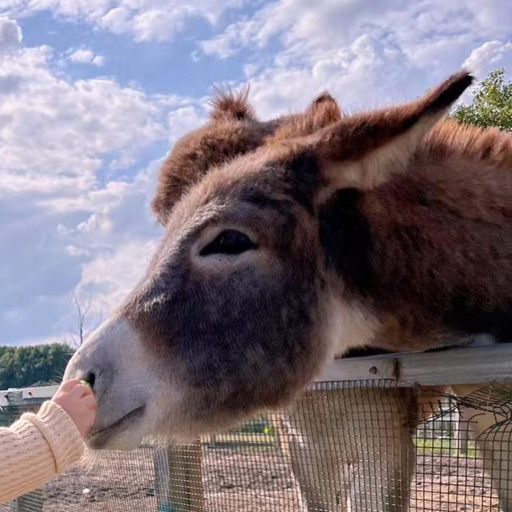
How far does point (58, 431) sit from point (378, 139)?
59.5 inches

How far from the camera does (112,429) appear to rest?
2662 millimetres

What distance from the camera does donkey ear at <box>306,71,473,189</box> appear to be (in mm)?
2689

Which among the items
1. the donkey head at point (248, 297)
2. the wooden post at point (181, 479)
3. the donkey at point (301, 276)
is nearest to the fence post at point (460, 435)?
the donkey at point (301, 276)

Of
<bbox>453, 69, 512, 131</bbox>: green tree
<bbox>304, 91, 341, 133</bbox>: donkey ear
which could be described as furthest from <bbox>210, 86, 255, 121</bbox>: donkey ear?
<bbox>453, 69, 512, 131</bbox>: green tree

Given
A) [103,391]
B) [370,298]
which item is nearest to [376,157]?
[370,298]

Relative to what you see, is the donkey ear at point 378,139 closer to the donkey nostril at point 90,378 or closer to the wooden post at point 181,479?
the donkey nostril at point 90,378

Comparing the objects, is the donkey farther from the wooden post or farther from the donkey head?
the wooden post

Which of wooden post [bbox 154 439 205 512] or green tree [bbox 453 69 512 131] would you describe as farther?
green tree [bbox 453 69 512 131]

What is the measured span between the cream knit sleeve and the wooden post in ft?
6.14

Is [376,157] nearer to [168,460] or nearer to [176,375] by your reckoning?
[176,375]

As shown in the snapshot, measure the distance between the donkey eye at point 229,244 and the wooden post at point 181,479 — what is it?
1.77 meters

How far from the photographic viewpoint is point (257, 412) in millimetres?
2998

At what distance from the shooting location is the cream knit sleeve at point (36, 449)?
243cm

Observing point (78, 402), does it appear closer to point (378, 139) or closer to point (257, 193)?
point (257, 193)
